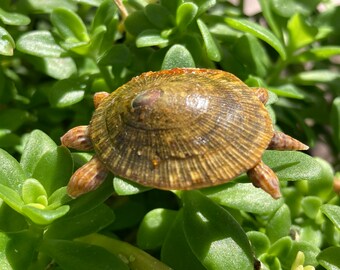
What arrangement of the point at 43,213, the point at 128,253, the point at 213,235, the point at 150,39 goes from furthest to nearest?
the point at 150,39
the point at 128,253
the point at 213,235
the point at 43,213

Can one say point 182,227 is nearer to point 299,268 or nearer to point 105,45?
point 299,268

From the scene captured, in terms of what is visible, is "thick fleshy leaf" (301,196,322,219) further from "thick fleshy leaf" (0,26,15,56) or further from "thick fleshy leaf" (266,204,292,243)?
"thick fleshy leaf" (0,26,15,56)

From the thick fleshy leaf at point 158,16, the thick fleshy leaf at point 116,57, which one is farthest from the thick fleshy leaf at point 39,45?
the thick fleshy leaf at point 158,16

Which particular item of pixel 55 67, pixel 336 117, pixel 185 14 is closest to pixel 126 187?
pixel 185 14

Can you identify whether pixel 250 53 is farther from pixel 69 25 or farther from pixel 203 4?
pixel 69 25

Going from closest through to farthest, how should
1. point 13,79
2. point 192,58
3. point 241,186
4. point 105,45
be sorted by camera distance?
point 241,186 → point 192,58 → point 105,45 → point 13,79

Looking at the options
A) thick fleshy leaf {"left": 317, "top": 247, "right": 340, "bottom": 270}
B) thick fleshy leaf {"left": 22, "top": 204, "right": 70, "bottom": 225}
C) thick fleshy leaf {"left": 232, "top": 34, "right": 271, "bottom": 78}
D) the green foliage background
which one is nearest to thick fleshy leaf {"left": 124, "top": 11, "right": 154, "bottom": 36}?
the green foliage background

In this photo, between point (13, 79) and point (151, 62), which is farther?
point (13, 79)

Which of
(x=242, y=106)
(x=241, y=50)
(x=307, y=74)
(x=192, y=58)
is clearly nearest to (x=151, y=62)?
(x=192, y=58)
